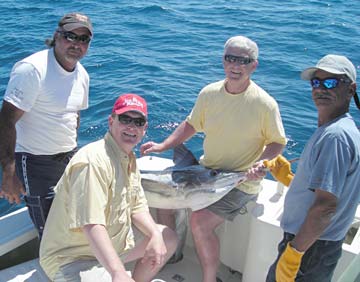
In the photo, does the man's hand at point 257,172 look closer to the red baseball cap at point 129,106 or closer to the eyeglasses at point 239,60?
the eyeglasses at point 239,60

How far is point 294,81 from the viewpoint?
8.03 metres

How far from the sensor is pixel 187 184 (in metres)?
3.27

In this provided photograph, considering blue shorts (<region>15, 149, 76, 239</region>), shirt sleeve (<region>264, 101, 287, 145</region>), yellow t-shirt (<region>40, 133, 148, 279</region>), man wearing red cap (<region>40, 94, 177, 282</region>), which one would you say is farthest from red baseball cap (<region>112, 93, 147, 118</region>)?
shirt sleeve (<region>264, 101, 287, 145</region>)

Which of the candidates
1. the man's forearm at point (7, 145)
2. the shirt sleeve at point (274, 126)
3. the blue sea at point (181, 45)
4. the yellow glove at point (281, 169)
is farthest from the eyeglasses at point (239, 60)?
the blue sea at point (181, 45)

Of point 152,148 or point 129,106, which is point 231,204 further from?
point 129,106

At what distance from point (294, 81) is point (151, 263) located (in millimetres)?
5941

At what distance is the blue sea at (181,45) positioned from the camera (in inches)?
271

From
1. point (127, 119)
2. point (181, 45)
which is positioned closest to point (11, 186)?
point (127, 119)

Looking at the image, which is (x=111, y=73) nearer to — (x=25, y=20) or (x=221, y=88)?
(x=25, y=20)

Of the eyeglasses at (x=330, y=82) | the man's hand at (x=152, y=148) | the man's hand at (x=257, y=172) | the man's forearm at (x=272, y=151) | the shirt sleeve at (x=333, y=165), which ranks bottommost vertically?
the man's hand at (x=152, y=148)

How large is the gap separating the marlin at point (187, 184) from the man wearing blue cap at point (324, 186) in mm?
777

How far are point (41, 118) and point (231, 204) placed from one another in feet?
4.24

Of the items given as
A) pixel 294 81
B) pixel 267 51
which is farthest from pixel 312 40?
pixel 294 81

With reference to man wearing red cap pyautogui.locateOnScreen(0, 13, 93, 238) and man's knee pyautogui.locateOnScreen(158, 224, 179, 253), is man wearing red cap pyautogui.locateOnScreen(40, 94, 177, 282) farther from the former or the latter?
man wearing red cap pyautogui.locateOnScreen(0, 13, 93, 238)
